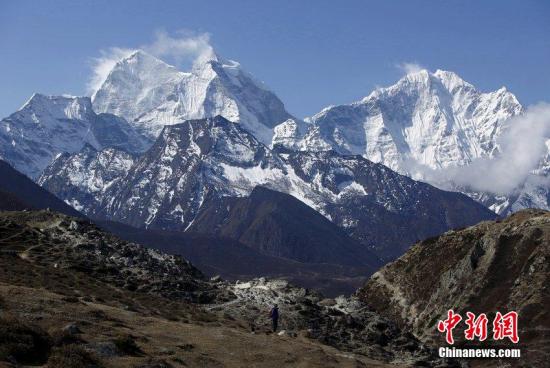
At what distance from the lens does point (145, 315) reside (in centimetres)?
8069

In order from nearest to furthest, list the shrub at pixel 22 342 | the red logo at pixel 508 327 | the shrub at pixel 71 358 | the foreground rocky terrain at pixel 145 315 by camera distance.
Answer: the shrub at pixel 71 358, the shrub at pixel 22 342, the foreground rocky terrain at pixel 145 315, the red logo at pixel 508 327

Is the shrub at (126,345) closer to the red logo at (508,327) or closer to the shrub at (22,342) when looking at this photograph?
the shrub at (22,342)

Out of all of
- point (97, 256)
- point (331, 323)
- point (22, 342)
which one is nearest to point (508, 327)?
point (331, 323)

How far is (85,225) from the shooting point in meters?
133

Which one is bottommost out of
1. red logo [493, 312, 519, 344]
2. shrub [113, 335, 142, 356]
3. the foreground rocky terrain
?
shrub [113, 335, 142, 356]

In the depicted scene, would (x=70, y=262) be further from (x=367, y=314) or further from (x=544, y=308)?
(x=544, y=308)

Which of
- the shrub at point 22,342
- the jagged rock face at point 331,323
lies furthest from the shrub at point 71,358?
the jagged rock face at point 331,323

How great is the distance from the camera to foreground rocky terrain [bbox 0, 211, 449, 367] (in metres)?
54.8

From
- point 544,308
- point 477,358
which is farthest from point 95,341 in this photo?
point 544,308

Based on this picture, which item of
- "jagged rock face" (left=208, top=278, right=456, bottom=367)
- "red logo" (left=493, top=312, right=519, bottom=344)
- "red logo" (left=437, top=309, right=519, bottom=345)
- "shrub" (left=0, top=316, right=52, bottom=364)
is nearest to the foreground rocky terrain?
"shrub" (left=0, top=316, right=52, bottom=364)

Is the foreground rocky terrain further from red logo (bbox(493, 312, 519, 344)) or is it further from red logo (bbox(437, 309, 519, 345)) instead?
red logo (bbox(493, 312, 519, 344))

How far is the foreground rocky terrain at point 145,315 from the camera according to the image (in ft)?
180

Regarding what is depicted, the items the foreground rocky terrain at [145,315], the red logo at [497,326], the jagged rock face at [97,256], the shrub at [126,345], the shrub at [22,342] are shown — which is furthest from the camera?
the red logo at [497,326]

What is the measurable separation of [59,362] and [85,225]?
87.2 meters
